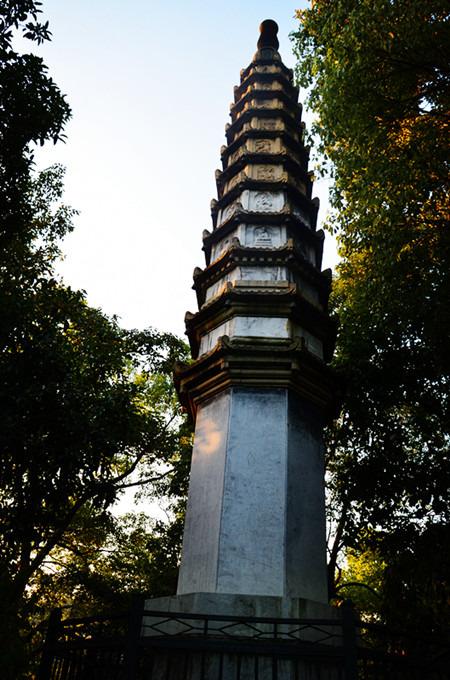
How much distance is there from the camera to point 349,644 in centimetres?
532

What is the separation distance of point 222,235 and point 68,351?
3.95 m

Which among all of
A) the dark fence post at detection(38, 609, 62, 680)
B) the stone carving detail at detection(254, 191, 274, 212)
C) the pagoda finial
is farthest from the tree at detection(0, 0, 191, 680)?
the pagoda finial

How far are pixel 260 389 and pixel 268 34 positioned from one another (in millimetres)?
11912

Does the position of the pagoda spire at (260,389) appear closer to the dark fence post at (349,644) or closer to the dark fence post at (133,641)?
the dark fence post at (349,644)

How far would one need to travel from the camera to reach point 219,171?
41.0 ft

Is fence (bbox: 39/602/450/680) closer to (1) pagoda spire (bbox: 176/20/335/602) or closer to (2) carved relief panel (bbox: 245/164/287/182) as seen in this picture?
(1) pagoda spire (bbox: 176/20/335/602)

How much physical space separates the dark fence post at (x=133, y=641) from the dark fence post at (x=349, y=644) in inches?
83.5

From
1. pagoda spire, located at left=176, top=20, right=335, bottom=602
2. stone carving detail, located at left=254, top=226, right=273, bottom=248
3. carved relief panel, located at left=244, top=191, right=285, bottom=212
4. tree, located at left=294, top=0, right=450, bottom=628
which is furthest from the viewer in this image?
carved relief panel, located at left=244, top=191, right=285, bottom=212

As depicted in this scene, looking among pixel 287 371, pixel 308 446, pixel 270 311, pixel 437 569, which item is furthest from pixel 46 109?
pixel 437 569

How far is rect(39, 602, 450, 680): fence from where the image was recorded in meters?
5.28

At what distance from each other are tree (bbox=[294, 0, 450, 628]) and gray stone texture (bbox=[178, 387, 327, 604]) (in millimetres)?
1779

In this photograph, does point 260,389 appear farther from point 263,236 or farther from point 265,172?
point 265,172

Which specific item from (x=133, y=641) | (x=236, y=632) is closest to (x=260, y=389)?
(x=236, y=632)

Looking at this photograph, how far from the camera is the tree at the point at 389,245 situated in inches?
354
